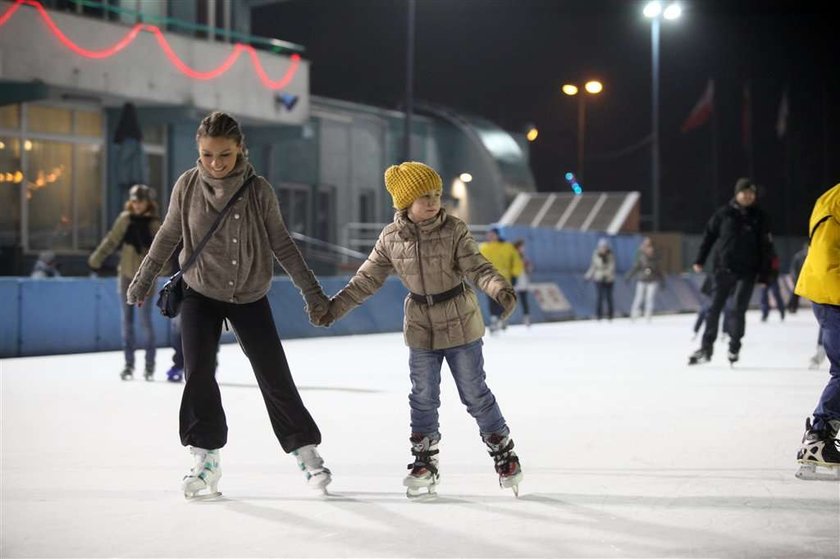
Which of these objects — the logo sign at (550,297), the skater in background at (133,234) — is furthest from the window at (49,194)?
the skater in background at (133,234)

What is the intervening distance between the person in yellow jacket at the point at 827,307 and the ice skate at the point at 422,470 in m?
1.83

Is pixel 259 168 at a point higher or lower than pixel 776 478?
higher

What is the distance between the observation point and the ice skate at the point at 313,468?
5898mm

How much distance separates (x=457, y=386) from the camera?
234 inches

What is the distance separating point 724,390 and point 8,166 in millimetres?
19234

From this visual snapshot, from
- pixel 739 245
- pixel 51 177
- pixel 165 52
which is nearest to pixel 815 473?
pixel 739 245

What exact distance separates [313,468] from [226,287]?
0.85 meters

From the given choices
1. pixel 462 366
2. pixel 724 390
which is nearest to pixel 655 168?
pixel 724 390

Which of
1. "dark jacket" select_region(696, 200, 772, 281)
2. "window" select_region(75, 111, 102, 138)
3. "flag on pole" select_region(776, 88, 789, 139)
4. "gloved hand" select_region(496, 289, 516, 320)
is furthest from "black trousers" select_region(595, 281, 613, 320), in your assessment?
"flag on pole" select_region(776, 88, 789, 139)

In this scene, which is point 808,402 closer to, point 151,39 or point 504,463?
point 504,463

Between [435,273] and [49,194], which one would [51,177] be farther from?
[435,273]

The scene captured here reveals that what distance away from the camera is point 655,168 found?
38.1 meters

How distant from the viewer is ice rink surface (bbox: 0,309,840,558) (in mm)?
4895

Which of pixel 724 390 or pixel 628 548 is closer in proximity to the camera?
pixel 628 548
